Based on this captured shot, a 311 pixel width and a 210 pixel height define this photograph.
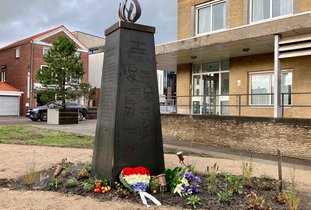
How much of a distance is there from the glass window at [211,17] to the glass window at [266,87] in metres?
3.45

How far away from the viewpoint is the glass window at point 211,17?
1699 centimetres

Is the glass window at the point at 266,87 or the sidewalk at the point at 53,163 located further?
the glass window at the point at 266,87

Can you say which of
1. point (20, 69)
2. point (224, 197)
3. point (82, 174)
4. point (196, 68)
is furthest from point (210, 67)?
point (20, 69)

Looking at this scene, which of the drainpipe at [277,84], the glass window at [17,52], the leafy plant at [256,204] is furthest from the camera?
the glass window at [17,52]

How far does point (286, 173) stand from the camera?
26.8 feet

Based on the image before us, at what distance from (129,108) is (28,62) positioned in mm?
33880

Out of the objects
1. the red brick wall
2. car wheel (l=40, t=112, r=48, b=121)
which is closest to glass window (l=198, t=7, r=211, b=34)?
car wheel (l=40, t=112, r=48, b=121)

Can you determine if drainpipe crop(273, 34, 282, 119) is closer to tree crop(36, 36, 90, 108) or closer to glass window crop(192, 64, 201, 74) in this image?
glass window crop(192, 64, 201, 74)

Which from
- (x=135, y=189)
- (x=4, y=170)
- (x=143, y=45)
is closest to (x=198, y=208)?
(x=135, y=189)

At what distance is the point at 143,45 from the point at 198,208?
3.16m

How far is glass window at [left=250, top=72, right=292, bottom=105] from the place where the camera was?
551 inches

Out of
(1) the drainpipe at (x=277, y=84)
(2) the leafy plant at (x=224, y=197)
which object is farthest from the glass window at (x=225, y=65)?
(2) the leafy plant at (x=224, y=197)

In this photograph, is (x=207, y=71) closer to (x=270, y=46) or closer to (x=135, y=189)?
(x=270, y=46)

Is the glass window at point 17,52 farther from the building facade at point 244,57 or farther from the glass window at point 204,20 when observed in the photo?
the glass window at point 204,20
